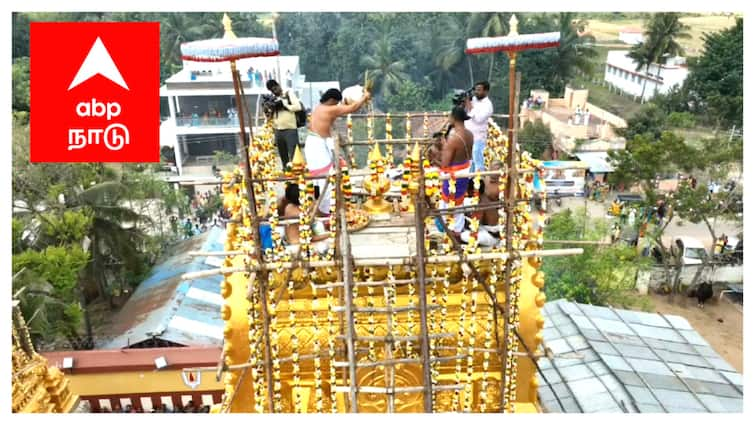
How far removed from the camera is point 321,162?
550cm

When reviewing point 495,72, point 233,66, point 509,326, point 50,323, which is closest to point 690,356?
point 509,326

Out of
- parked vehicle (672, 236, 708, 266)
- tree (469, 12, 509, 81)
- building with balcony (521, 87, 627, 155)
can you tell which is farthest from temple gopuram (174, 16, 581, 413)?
tree (469, 12, 509, 81)

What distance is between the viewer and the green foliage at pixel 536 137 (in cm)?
2666

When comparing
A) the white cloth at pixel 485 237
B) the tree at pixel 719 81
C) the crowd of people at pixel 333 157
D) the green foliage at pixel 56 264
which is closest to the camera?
the white cloth at pixel 485 237

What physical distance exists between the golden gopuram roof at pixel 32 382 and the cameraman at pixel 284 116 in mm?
3496

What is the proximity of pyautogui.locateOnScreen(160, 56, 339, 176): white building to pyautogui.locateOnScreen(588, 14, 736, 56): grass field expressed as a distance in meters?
20.0

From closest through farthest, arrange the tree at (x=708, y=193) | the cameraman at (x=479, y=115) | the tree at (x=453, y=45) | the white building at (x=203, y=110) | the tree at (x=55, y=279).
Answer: the cameraman at (x=479, y=115)
the tree at (x=55, y=279)
the tree at (x=708, y=193)
the white building at (x=203, y=110)
the tree at (x=453, y=45)

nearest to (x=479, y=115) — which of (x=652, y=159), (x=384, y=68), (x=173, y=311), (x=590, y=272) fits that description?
(x=173, y=311)

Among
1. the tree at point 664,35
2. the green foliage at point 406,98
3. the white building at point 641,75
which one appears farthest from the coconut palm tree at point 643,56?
the green foliage at point 406,98

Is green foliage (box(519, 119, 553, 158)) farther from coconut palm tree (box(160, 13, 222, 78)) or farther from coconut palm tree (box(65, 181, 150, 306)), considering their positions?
coconut palm tree (box(65, 181, 150, 306))

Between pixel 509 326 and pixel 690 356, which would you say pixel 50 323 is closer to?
pixel 509 326

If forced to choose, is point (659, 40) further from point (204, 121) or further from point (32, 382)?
point (32, 382)

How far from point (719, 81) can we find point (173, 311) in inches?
1031

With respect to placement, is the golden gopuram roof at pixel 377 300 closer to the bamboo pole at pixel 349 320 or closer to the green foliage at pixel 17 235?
the bamboo pole at pixel 349 320
